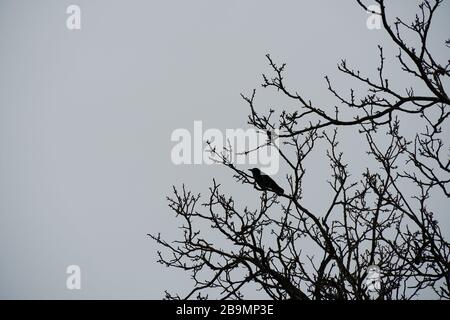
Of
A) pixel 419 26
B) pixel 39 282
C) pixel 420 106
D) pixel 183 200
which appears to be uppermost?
pixel 419 26

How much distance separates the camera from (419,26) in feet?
10.5

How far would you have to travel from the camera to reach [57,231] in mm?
179375

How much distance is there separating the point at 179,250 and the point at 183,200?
66 centimetres

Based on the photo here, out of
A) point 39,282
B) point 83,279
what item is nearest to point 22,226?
point 39,282

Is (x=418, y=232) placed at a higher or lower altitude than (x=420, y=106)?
lower
